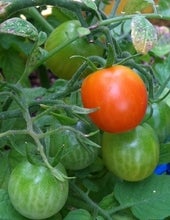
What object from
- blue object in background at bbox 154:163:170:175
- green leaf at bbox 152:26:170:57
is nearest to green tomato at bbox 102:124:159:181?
blue object in background at bbox 154:163:170:175

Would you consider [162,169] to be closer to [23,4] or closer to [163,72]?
[163,72]

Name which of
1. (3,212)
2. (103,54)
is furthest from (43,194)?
(103,54)

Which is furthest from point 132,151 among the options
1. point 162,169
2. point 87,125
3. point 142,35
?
point 162,169

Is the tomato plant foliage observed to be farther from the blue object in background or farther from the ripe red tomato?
the blue object in background

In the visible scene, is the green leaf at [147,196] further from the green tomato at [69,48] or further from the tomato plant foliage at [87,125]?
the green tomato at [69,48]

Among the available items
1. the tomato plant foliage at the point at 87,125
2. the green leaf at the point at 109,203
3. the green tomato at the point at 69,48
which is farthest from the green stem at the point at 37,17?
the green leaf at the point at 109,203

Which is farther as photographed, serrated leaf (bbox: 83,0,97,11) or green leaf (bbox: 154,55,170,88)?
green leaf (bbox: 154,55,170,88)
